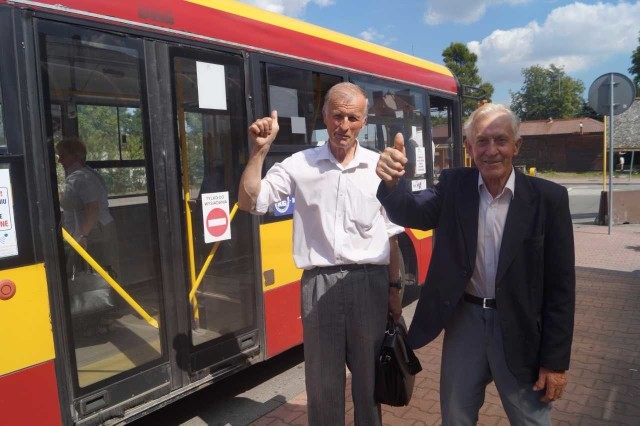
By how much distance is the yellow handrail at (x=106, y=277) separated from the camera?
3.01m

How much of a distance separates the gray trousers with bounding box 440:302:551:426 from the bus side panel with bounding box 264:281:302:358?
6.10 ft

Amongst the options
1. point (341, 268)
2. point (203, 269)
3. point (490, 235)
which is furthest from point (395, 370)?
point (203, 269)

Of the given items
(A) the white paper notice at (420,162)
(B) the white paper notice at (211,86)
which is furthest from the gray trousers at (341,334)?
(A) the white paper notice at (420,162)

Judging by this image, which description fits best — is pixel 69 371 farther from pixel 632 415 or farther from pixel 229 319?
pixel 632 415

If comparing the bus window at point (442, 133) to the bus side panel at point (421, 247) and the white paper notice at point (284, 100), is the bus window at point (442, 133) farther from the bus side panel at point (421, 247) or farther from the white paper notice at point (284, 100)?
the white paper notice at point (284, 100)

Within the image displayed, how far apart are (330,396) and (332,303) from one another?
498mm

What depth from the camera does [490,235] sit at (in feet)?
7.72

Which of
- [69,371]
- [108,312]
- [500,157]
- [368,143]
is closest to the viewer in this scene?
[500,157]

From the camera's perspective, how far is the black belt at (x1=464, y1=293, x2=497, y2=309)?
238 cm

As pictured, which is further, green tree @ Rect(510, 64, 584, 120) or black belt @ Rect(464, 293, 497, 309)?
green tree @ Rect(510, 64, 584, 120)

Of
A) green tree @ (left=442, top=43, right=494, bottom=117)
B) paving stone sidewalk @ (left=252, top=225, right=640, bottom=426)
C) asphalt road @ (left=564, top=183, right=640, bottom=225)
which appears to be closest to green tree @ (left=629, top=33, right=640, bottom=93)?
green tree @ (left=442, top=43, right=494, bottom=117)

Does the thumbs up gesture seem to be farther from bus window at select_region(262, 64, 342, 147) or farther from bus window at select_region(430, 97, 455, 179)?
bus window at select_region(430, 97, 455, 179)

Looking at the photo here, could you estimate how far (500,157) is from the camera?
2291 millimetres

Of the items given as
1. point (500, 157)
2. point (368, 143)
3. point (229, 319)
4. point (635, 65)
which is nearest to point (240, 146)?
point (229, 319)
